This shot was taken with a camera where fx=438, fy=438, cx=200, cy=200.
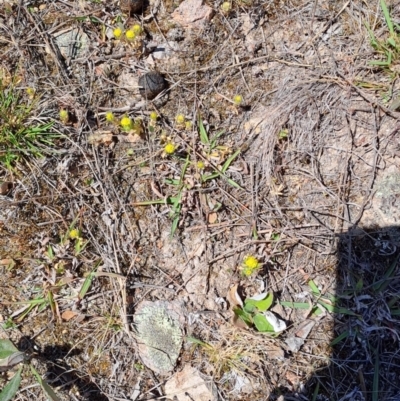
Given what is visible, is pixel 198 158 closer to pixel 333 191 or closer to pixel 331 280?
pixel 333 191

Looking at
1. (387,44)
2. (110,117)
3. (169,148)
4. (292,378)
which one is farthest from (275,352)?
(387,44)

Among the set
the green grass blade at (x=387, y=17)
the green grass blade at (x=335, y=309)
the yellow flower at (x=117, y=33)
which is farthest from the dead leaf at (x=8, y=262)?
the green grass blade at (x=387, y=17)

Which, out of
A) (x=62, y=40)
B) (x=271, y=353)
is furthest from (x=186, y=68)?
(x=271, y=353)

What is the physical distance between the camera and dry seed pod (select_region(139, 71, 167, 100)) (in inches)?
102

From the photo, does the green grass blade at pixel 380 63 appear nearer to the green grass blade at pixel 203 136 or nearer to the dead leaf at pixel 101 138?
the green grass blade at pixel 203 136

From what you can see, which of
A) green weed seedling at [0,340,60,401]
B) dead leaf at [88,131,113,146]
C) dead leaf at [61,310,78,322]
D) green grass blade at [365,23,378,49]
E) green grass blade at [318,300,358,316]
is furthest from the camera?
dead leaf at [88,131,113,146]

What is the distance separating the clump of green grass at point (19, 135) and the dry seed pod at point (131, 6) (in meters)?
0.80

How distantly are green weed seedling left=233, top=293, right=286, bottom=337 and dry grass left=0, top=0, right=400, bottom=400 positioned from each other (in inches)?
2.4

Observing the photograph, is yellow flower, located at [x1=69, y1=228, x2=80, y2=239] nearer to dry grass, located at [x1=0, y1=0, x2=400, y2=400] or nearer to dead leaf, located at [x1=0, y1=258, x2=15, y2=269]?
dry grass, located at [x1=0, y1=0, x2=400, y2=400]

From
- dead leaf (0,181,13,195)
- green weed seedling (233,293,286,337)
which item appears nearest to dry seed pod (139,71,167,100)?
dead leaf (0,181,13,195)

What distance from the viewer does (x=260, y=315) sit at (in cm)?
231

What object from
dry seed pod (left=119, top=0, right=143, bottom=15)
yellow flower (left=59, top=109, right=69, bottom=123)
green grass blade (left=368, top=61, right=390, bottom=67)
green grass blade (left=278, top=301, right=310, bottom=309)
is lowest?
green grass blade (left=278, top=301, right=310, bottom=309)

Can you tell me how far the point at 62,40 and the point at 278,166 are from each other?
5.15 ft

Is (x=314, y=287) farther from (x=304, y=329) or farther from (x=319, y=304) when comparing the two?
(x=304, y=329)
